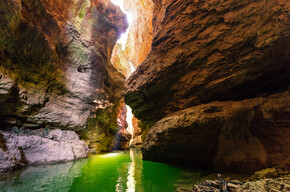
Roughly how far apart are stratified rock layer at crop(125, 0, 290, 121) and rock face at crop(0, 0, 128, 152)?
583 cm

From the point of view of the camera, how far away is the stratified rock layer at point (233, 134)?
3.80 metres

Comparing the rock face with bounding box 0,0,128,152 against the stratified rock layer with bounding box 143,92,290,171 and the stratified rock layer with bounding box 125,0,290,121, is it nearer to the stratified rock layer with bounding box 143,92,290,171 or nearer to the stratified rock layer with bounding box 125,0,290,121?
the stratified rock layer with bounding box 125,0,290,121

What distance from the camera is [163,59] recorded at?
6934 millimetres

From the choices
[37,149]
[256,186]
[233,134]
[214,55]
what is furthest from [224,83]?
[37,149]

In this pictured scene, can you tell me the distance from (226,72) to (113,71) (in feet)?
42.8

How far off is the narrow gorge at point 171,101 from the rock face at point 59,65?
69 millimetres

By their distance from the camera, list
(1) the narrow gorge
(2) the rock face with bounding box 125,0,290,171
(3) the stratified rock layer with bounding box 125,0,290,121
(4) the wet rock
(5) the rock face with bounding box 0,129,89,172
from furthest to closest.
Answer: (5) the rock face with bounding box 0,129,89,172 → (3) the stratified rock layer with bounding box 125,0,290,121 → (2) the rock face with bounding box 125,0,290,171 → (1) the narrow gorge → (4) the wet rock

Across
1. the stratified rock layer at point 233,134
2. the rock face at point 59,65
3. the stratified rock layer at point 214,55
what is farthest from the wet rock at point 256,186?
the rock face at point 59,65

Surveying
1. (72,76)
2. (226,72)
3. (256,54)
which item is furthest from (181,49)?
(72,76)

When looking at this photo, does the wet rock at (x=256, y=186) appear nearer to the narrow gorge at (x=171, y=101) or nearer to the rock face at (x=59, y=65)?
the narrow gorge at (x=171, y=101)

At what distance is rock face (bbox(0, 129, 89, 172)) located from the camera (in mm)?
5027

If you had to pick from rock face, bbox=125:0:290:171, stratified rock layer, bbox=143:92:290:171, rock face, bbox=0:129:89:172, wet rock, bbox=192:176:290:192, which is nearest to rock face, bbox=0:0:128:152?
rock face, bbox=0:129:89:172

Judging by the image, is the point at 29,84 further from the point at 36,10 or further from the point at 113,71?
the point at 113,71

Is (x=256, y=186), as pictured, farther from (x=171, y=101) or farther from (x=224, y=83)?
(x=171, y=101)
